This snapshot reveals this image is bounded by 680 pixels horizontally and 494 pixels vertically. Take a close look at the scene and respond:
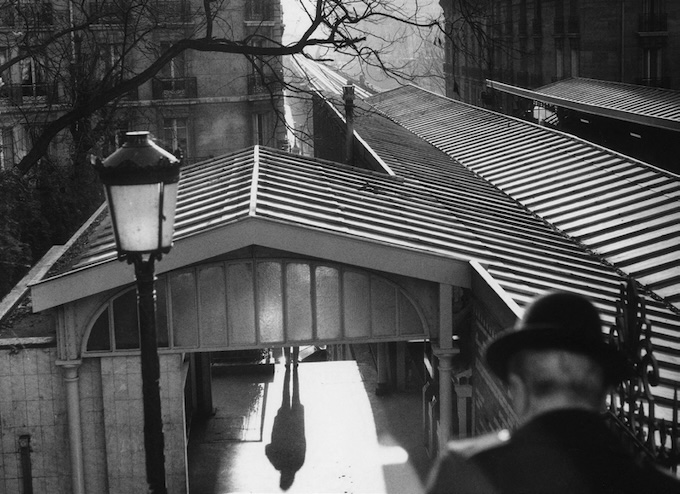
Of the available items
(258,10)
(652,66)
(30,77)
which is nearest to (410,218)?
(30,77)

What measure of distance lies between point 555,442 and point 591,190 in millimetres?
13168

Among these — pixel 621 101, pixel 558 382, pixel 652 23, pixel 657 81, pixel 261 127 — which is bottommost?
pixel 261 127

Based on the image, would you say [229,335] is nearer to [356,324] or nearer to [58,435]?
[356,324]

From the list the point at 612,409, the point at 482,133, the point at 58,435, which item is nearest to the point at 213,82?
the point at 482,133

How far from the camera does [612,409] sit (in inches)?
Result: 249

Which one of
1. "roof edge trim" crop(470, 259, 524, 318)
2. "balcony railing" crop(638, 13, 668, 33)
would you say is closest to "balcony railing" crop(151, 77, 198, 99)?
"balcony railing" crop(638, 13, 668, 33)

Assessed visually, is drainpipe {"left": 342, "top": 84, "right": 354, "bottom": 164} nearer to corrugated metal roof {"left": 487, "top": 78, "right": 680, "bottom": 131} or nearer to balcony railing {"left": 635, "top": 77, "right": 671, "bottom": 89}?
corrugated metal roof {"left": 487, "top": 78, "right": 680, "bottom": 131}

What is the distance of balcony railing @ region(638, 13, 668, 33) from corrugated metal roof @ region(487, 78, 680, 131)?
23.3ft

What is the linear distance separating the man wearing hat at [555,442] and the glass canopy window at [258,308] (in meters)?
7.83

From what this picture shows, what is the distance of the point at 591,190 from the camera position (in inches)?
592

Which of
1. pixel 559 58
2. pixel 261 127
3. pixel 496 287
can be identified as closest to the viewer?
pixel 496 287

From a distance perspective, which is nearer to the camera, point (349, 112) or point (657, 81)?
point (349, 112)

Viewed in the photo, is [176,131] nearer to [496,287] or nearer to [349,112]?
[349,112]

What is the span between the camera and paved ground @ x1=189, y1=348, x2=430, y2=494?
12.4 m
